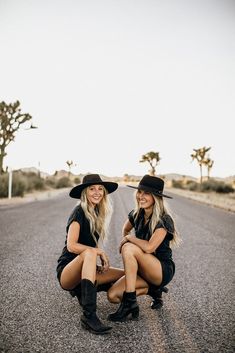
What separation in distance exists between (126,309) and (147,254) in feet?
1.97

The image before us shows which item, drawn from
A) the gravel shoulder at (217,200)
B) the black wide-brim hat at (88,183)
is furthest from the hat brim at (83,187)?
the gravel shoulder at (217,200)

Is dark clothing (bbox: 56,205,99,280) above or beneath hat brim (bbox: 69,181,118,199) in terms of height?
beneath

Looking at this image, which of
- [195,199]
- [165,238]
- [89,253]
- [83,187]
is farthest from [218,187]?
[89,253]

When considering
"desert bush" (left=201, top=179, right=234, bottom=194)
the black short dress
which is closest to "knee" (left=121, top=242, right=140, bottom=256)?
the black short dress

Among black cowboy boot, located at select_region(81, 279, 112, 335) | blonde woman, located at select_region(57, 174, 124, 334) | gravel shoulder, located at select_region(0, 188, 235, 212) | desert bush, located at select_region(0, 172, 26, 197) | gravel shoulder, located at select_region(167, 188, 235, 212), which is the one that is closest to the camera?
black cowboy boot, located at select_region(81, 279, 112, 335)

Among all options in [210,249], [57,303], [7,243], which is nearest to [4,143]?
[7,243]

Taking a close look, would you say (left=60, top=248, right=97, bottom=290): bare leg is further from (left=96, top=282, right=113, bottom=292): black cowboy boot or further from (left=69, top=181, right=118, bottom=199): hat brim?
(left=69, top=181, right=118, bottom=199): hat brim

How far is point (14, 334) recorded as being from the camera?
9.66 feet

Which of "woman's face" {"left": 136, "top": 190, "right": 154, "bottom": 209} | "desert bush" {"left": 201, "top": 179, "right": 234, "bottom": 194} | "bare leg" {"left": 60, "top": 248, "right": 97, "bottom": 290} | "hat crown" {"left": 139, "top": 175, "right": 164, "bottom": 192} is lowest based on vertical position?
"desert bush" {"left": 201, "top": 179, "right": 234, "bottom": 194}

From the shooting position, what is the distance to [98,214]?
12.4ft

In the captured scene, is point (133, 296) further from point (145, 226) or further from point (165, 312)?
point (145, 226)

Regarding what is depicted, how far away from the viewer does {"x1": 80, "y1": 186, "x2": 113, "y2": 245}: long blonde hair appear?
3580 mm

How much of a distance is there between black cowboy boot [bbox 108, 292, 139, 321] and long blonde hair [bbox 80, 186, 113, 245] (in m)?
0.69

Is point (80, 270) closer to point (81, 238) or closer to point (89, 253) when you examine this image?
point (89, 253)
